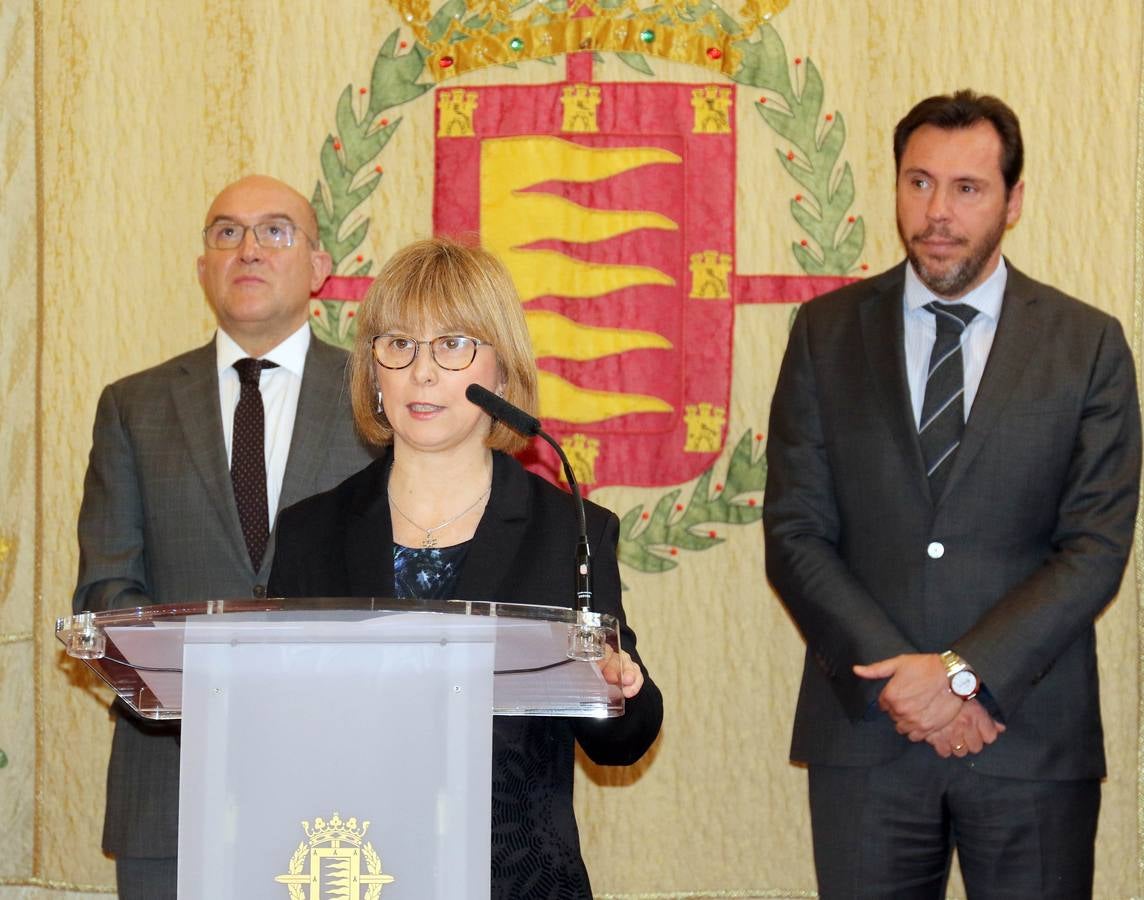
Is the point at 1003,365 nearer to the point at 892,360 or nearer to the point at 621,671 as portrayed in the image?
the point at 892,360

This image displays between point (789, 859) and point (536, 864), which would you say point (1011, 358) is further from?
point (536, 864)

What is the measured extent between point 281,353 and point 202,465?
37 cm

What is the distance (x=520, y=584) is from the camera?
7.87ft

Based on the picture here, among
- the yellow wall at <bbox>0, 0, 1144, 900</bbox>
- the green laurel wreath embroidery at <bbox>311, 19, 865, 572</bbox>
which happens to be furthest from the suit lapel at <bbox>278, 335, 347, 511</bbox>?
the yellow wall at <bbox>0, 0, 1144, 900</bbox>

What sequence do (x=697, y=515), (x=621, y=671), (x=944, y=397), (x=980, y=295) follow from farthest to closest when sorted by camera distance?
(x=697, y=515), (x=980, y=295), (x=944, y=397), (x=621, y=671)

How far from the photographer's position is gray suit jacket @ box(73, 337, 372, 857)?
342 centimetres

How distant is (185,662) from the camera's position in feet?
5.73

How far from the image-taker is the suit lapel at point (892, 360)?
3346 millimetres

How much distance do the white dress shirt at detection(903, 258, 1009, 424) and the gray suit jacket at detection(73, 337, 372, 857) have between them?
1292 mm

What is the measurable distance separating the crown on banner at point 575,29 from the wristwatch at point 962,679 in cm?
182

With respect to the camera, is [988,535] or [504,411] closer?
[504,411]

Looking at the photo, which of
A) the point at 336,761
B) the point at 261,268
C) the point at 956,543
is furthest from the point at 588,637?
the point at 261,268

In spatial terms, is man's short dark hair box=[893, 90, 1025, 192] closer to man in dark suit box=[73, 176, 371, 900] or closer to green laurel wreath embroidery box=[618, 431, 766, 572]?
green laurel wreath embroidery box=[618, 431, 766, 572]

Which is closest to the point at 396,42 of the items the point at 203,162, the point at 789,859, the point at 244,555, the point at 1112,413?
the point at 203,162
